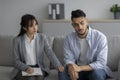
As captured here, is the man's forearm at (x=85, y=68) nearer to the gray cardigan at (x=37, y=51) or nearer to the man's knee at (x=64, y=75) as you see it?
the man's knee at (x=64, y=75)

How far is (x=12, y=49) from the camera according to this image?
3102mm

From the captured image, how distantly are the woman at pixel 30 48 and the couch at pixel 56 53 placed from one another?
129 millimetres

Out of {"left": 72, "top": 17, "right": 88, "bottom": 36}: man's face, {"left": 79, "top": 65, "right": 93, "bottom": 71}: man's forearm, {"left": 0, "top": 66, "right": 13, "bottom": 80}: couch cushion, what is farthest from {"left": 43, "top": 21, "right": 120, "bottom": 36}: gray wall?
{"left": 79, "top": 65, "right": 93, "bottom": 71}: man's forearm

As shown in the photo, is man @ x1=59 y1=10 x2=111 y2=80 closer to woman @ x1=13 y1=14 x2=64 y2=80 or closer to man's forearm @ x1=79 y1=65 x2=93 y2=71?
man's forearm @ x1=79 y1=65 x2=93 y2=71

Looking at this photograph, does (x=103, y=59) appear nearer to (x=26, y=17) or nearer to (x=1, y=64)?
(x=26, y=17)

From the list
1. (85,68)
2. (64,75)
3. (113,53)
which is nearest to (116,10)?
(113,53)

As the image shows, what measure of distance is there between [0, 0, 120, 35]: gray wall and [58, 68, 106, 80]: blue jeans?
107 inches

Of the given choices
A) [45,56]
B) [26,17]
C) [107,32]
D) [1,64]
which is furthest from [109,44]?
[107,32]

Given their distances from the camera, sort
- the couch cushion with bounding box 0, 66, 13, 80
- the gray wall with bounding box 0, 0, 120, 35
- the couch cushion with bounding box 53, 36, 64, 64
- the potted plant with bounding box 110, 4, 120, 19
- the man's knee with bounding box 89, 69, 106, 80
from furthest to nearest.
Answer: the gray wall with bounding box 0, 0, 120, 35 → the potted plant with bounding box 110, 4, 120, 19 → the couch cushion with bounding box 53, 36, 64, 64 → the couch cushion with bounding box 0, 66, 13, 80 → the man's knee with bounding box 89, 69, 106, 80

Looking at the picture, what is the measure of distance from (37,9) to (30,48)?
2.51 metres

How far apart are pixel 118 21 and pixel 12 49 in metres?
2.34

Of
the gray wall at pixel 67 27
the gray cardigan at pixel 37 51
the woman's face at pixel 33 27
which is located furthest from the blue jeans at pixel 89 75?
the gray wall at pixel 67 27

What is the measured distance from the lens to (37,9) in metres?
5.35

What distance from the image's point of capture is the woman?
2854mm
